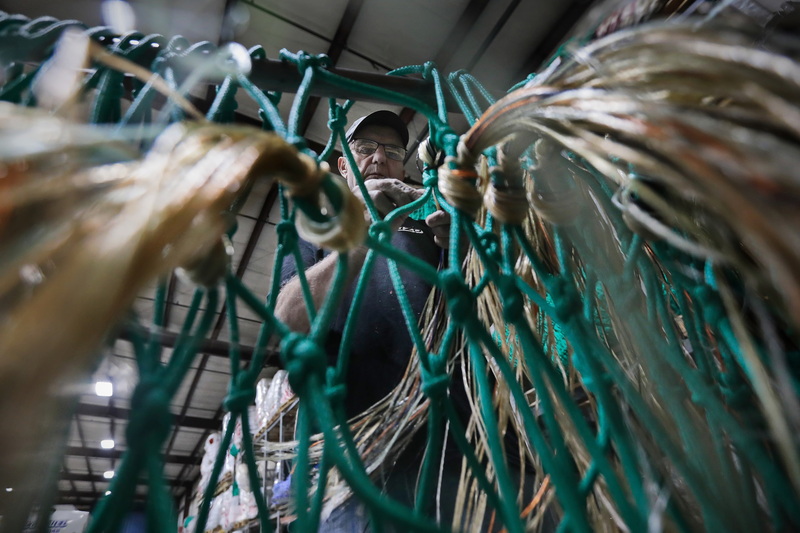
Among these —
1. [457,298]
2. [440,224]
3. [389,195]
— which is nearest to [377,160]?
[389,195]

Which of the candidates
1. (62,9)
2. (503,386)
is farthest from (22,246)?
(62,9)

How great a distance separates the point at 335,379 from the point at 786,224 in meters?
0.24

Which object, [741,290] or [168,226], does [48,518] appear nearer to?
[168,226]

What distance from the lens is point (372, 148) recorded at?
92cm

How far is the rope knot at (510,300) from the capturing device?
0.27m

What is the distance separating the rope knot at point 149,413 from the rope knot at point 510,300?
7.1 inches

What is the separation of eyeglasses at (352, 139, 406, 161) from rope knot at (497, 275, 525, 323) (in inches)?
26.5

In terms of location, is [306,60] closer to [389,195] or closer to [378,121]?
[389,195]

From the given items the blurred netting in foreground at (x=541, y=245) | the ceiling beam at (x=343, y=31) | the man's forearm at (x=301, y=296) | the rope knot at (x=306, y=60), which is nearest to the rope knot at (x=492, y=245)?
the blurred netting in foreground at (x=541, y=245)

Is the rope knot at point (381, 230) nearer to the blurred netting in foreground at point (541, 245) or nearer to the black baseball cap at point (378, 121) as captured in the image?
the blurred netting in foreground at point (541, 245)

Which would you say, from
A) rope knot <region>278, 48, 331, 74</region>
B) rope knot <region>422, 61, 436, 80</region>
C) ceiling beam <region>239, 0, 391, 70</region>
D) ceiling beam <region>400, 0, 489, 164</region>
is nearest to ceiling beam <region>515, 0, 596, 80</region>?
ceiling beam <region>400, 0, 489, 164</region>

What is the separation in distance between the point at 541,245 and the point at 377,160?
0.51 metres

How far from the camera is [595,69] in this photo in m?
0.21

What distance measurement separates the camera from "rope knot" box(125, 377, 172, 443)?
0.61 ft
